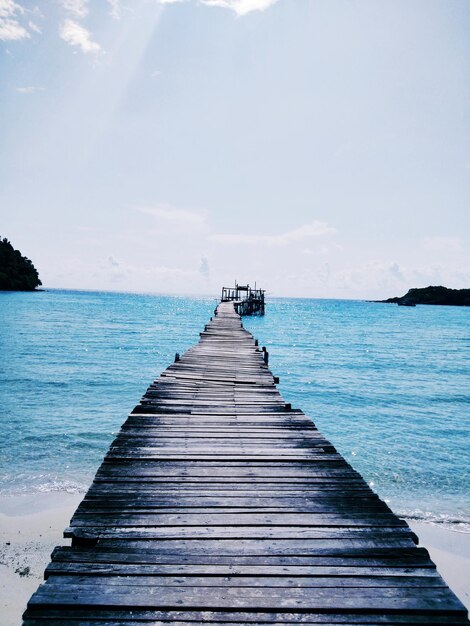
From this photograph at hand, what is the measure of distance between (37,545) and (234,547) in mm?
6195

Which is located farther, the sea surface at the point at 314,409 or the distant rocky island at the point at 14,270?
the distant rocky island at the point at 14,270

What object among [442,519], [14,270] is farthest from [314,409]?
[14,270]

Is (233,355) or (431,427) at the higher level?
(233,355)

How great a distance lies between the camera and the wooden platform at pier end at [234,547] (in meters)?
2.68

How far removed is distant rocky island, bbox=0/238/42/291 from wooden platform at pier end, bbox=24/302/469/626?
14161cm

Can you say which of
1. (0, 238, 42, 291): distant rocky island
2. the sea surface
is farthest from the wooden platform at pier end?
(0, 238, 42, 291): distant rocky island

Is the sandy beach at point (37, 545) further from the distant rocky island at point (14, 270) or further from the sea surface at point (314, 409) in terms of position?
the distant rocky island at point (14, 270)

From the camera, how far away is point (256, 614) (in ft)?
8.67

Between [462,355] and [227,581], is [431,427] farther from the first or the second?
[462,355]

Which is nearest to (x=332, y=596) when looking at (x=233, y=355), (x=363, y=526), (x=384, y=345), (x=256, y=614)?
(x=256, y=614)

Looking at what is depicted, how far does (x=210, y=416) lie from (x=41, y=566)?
3.83 meters

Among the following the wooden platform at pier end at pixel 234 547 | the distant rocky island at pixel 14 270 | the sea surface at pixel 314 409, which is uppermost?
the distant rocky island at pixel 14 270

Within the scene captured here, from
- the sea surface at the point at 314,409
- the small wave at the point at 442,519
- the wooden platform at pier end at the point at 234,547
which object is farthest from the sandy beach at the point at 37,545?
the wooden platform at pier end at the point at 234,547

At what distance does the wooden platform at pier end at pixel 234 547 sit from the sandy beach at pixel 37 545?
3216mm
